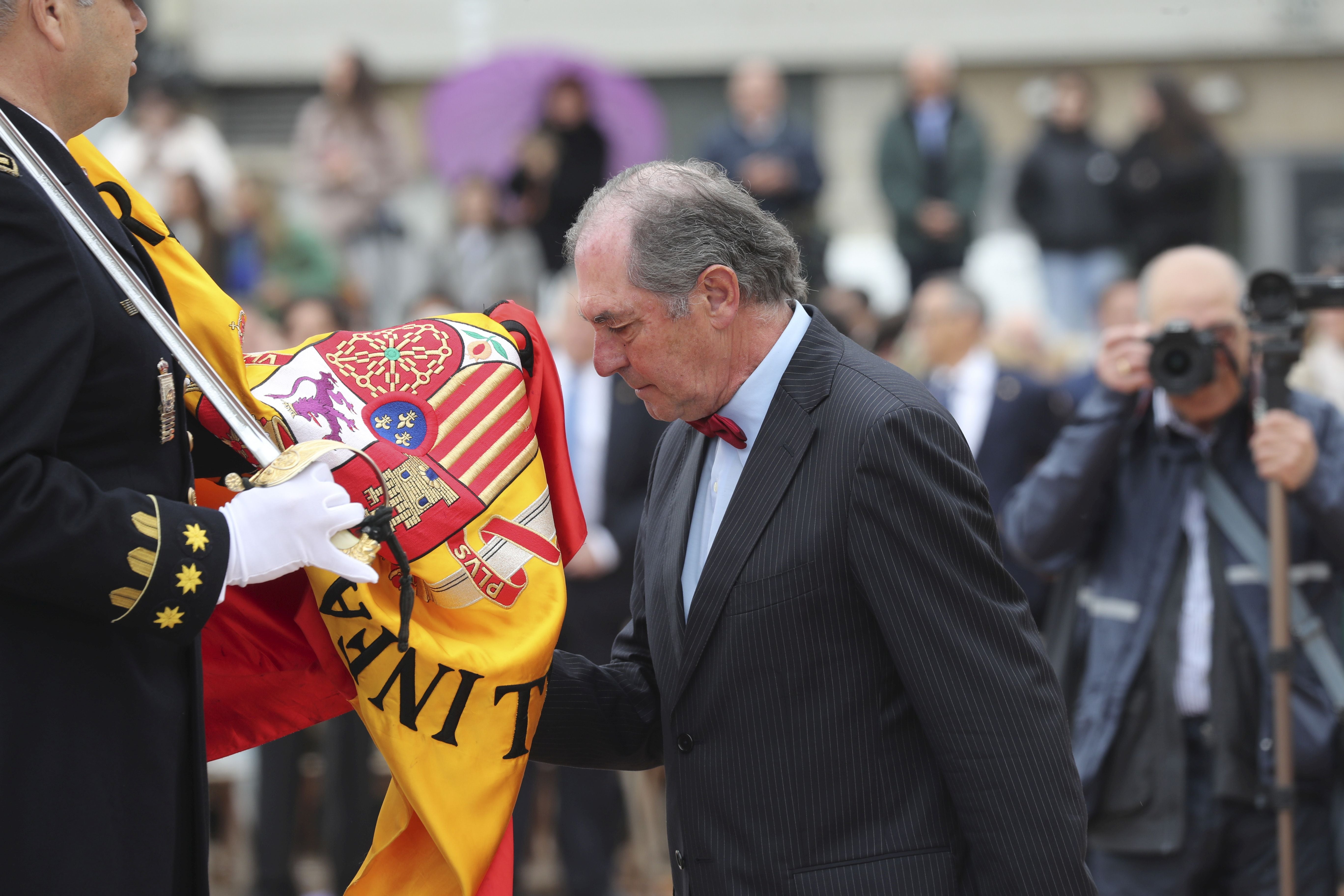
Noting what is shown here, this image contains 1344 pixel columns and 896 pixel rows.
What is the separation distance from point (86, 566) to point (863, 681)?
1.21 meters

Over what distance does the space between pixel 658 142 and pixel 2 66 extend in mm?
7421

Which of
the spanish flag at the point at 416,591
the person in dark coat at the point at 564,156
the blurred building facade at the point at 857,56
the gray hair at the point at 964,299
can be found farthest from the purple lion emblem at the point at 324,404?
the blurred building facade at the point at 857,56

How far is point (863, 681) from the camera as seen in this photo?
2.47 m

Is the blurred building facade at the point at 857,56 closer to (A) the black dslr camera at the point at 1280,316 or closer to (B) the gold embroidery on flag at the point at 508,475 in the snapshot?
(A) the black dslr camera at the point at 1280,316

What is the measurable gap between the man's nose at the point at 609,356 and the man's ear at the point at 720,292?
170 millimetres

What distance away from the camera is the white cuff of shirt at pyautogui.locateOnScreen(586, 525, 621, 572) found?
251 inches

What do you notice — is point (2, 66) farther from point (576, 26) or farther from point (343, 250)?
point (576, 26)

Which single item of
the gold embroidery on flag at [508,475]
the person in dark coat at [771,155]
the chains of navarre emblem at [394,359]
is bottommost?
the gold embroidery on flag at [508,475]

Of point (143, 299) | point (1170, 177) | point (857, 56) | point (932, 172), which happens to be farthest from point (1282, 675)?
point (857, 56)

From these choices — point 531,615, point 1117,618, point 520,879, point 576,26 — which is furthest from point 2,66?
point 576,26

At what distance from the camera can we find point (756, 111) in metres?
8.74

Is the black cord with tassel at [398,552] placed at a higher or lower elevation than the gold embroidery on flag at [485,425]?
lower

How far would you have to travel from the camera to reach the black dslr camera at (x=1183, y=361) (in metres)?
3.78

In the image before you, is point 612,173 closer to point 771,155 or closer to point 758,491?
point 771,155
